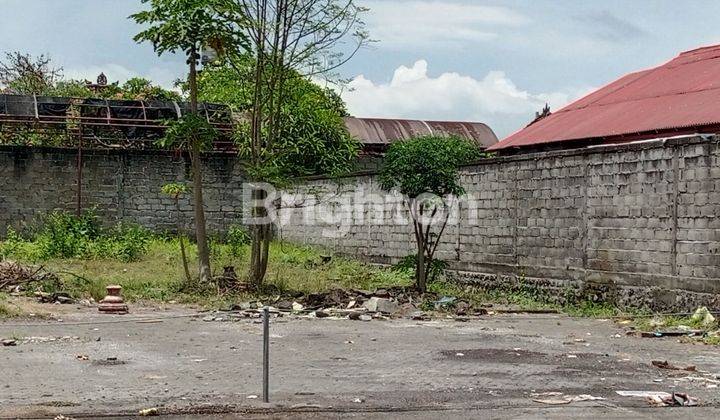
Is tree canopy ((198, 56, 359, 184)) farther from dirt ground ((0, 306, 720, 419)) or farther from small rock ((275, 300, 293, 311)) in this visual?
dirt ground ((0, 306, 720, 419))

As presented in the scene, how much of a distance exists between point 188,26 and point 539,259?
7243 millimetres

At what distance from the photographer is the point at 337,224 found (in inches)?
882

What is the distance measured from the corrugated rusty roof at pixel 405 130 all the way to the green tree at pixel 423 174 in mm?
14552

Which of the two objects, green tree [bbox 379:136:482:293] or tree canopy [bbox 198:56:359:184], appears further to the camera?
tree canopy [bbox 198:56:359:184]

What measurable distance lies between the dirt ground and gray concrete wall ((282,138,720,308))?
1322 millimetres

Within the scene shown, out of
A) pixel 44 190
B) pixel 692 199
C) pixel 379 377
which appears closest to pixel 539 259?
pixel 692 199

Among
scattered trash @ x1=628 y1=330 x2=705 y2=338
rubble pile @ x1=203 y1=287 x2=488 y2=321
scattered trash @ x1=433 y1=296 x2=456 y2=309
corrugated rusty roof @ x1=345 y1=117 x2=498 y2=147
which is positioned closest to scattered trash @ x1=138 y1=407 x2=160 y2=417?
rubble pile @ x1=203 y1=287 x2=488 y2=321

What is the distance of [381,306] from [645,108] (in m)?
7.42

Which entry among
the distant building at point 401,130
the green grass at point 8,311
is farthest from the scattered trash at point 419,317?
the distant building at point 401,130

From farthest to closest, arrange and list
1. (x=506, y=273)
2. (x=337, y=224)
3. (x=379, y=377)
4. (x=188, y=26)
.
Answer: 1. (x=337, y=224)
2. (x=506, y=273)
3. (x=188, y=26)
4. (x=379, y=377)

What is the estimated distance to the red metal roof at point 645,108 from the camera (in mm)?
15508

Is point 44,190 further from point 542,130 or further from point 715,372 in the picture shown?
point 715,372

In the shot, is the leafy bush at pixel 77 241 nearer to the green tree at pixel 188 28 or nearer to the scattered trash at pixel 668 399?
the green tree at pixel 188 28

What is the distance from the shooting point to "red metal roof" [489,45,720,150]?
50.9 ft
